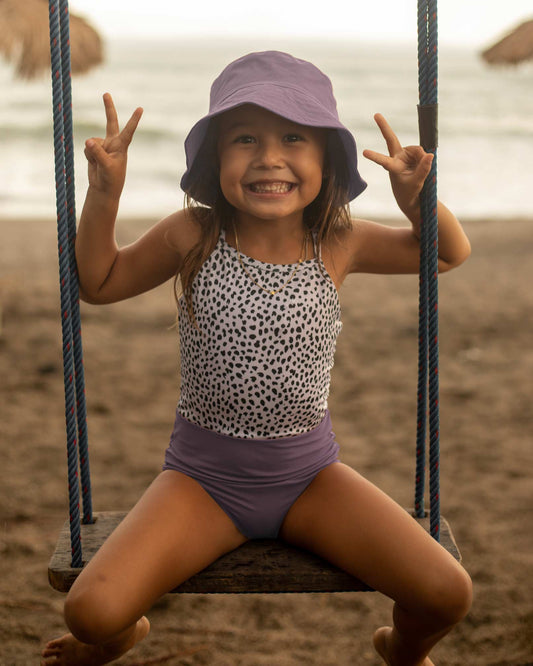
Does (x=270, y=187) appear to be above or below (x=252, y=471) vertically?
→ above

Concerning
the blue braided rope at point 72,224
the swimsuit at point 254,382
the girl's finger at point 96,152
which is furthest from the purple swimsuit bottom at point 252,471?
the girl's finger at point 96,152

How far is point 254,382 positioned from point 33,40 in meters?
6.03

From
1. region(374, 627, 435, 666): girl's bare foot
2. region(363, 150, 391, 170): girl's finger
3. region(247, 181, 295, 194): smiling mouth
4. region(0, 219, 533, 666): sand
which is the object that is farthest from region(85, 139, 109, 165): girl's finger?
region(0, 219, 533, 666): sand

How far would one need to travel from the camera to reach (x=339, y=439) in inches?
163

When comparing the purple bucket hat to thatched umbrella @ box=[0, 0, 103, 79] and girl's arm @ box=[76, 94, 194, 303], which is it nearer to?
girl's arm @ box=[76, 94, 194, 303]

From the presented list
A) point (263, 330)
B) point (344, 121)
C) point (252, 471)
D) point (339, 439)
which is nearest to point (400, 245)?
point (263, 330)

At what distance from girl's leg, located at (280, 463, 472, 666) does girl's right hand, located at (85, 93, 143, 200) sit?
0.76 metres

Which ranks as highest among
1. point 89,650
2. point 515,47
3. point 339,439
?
point 515,47

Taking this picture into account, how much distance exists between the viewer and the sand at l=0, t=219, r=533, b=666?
102 inches

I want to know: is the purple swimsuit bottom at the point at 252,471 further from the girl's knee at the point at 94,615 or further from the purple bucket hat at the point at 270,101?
the purple bucket hat at the point at 270,101

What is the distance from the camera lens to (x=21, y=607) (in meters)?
2.71

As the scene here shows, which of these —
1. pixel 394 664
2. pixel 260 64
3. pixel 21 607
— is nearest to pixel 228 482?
pixel 394 664

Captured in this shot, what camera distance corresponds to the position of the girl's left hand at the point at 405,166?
5.64 feet

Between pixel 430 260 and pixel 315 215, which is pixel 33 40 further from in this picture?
pixel 430 260
